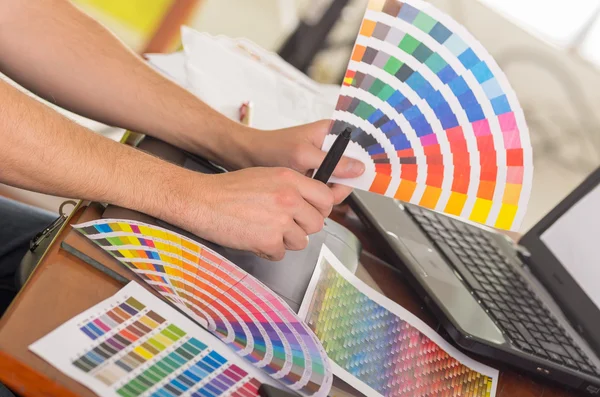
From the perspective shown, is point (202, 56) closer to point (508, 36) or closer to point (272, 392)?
point (272, 392)

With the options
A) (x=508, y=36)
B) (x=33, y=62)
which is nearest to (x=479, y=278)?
(x=33, y=62)

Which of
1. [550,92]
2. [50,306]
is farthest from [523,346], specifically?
[550,92]

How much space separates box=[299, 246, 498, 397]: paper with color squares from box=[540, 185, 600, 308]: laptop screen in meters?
0.30

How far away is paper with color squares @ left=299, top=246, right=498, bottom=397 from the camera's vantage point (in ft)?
2.25

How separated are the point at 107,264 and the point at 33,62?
36cm

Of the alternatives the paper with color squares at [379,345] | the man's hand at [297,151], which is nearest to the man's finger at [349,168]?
the man's hand at [297,151]

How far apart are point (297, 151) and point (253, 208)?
15 centimetres

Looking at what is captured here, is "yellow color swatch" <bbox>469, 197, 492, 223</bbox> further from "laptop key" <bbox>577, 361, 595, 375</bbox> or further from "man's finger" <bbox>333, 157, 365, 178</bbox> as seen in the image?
"laptop key" <bbox>577, 361, 595, 375</bbox>

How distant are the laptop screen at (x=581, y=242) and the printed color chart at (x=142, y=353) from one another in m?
0.67

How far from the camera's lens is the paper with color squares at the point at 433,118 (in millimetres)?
674

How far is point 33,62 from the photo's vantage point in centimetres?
83

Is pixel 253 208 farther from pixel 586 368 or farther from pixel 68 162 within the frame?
pixel 586 368

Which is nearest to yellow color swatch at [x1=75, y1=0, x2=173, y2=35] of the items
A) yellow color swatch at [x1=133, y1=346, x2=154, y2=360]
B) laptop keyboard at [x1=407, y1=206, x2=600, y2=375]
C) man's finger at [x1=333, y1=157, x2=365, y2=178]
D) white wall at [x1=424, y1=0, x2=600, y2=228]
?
white wall at [x1=424, y1=0, x2=600, y2=228]

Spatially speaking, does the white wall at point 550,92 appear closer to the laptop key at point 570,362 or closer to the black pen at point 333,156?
the laptop key at point 570,362
